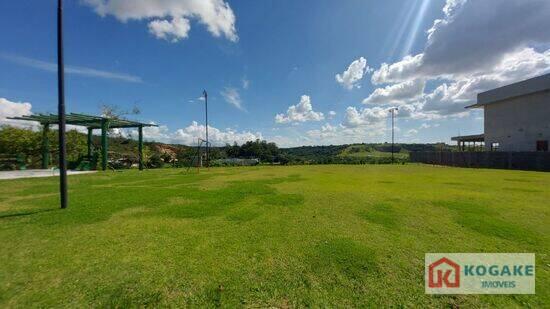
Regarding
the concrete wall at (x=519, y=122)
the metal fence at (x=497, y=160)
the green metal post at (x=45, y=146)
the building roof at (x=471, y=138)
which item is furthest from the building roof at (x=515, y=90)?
the green metal post at (x=45, y=146)

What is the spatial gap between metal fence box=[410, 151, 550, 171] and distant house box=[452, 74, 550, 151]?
20.0 ft

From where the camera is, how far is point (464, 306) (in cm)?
266

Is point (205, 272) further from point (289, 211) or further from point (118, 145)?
point (118, 145)

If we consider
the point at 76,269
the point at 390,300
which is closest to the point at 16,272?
the point at 76,269

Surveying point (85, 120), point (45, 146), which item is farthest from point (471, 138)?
point (45, 146)

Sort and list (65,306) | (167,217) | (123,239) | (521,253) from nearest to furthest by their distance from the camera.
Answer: (65,306) → (521,253) → (123,239) → (167,217)

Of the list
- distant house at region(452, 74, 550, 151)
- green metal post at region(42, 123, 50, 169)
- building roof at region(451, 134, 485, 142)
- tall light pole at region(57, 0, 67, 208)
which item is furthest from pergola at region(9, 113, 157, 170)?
building roof at region(451, 134, 485, 142)

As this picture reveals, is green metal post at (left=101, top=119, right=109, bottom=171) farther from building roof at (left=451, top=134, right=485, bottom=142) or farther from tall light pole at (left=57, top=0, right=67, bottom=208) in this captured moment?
building roof at (left=451, top=134, right=485, bottom=142)

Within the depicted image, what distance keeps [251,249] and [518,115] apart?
40.3 metres

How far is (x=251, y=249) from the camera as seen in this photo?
395cm

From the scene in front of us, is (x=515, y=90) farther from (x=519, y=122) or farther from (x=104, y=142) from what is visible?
(x=104, y=142)

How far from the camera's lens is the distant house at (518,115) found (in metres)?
26.6

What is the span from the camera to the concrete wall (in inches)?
1054

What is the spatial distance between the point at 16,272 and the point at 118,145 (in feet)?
110
